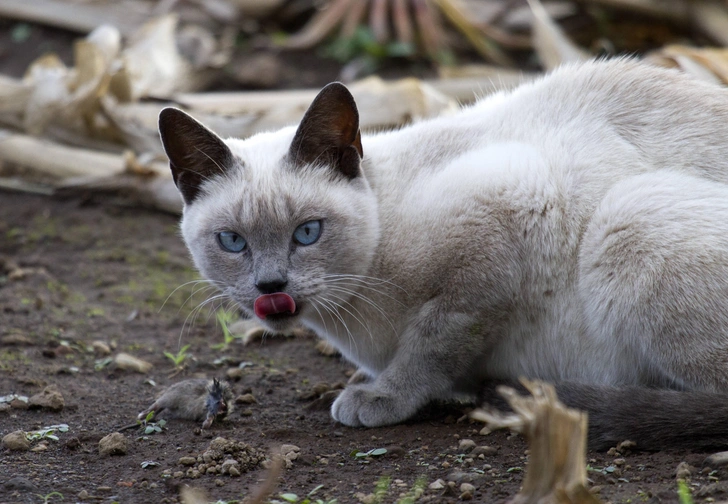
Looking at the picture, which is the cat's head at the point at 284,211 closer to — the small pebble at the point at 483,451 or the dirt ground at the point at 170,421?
the dirt ground at the point at 170,421

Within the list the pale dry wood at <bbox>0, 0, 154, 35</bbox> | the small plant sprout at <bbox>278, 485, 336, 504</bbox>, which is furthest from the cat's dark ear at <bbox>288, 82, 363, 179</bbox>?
the pale dry wood at <bbox>0, 0, 154, 35</bbox>

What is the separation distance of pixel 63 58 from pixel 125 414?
18.7 ft

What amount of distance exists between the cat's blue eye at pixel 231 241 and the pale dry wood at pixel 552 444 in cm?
155

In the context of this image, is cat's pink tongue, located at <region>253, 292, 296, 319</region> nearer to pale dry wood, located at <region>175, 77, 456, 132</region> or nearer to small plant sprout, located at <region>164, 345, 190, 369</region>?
small plant sprout, located at <region>164, 345, 190, 369</region>

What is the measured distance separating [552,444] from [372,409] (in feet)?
4.24

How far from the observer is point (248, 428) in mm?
3139

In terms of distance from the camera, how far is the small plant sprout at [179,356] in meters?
3.85

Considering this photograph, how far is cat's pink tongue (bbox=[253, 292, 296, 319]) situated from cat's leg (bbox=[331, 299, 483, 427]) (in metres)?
0.45

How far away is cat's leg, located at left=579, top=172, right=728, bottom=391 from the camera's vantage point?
8.95 feet

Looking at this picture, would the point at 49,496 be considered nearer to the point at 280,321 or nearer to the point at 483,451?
the point at 280,321

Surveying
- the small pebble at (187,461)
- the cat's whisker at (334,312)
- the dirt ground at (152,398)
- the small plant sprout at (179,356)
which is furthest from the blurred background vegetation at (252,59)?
the small pebble at (187,461)

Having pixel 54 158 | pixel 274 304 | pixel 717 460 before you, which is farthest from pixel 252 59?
pixel 717 460

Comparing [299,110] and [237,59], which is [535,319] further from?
[237,59]

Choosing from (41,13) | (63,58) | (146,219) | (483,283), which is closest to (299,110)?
(146,219)
